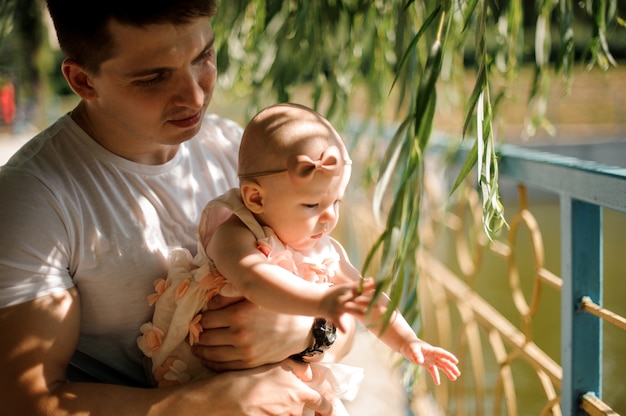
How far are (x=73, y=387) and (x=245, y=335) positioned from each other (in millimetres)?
275

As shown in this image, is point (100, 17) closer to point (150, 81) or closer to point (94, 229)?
point (150, 81)

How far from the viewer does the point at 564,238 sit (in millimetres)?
1452

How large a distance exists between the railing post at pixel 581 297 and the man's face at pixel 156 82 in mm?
740

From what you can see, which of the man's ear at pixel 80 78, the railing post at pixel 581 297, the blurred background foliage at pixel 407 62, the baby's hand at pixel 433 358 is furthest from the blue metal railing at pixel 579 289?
the man's ear at pixel 80 78

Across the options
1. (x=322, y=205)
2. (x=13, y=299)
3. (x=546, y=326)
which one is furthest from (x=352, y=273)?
(x=546, y=326)

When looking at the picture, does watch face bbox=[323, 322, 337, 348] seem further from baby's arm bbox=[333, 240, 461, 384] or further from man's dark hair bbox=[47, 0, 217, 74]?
man's dark hair bbox=[47, 0, 217, 74]

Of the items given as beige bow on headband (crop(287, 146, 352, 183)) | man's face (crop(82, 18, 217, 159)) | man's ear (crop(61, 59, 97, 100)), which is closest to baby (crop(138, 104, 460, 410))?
beige bow on headband (crop(287, 146, 352, 183))

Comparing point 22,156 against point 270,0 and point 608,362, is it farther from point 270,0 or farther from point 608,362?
point 608,362

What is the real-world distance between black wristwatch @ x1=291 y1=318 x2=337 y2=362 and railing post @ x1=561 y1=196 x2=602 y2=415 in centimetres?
49

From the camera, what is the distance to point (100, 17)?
116cm

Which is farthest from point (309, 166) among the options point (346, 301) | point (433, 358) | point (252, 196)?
point (433, 358)

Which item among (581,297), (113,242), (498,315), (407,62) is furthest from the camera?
(498,315)

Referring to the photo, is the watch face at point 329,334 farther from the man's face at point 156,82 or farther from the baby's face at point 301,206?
the man's face at point 156,82

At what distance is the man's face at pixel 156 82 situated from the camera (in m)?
1.16
